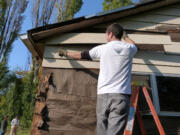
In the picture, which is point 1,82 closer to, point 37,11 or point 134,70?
point 37,11

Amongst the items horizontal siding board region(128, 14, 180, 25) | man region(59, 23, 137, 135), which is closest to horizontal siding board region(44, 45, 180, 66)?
horizontal siding board region(128, 14, 180, 25)

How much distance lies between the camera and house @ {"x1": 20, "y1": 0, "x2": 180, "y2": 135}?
3.35 meters

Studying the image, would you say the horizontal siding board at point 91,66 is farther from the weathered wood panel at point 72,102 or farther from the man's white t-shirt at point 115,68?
the man's white t-shirt at point 115,68

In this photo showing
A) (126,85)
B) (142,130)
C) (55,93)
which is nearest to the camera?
(126,85)

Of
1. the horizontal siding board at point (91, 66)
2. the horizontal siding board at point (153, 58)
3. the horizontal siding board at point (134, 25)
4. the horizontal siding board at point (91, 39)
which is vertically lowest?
the horizontal siding board at point (91, 66)

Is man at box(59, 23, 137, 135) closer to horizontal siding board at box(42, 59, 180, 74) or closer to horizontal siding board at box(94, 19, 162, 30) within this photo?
horizontal siding board at box(42, 59, 180, 74)

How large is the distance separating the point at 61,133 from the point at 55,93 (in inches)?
27.7

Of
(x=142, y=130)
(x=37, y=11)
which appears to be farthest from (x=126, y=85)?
(x=37, y=11)

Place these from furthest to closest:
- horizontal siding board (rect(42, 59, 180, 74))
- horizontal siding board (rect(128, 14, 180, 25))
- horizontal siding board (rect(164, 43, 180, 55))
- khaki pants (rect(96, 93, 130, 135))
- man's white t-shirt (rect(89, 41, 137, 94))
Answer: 1. horizontal siding board (rect(128, 14, 180, 25))
2. horizontal siding board (rect(164, 43, 180, 55))
3. horizontal siding board (rect(42, 59, 180, 74))
4. man's white t-shirt (rect(89, 41, 137, 94))
5. khaki pants (rect(96, 93, 130, 135))

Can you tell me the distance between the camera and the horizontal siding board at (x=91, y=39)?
3.57 meters

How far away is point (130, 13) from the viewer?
3.77 metres

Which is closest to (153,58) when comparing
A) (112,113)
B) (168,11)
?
(168,11)

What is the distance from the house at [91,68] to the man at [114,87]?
1369 mm

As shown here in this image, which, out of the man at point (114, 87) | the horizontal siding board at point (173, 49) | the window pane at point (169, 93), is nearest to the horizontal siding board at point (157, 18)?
the horizontal siding board at point (173, 49)
